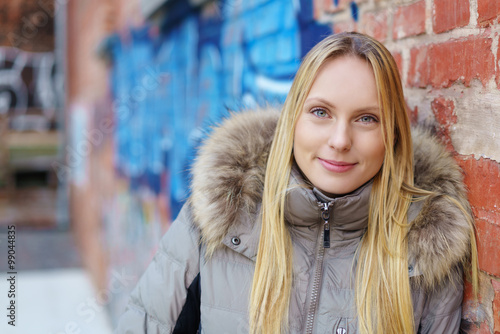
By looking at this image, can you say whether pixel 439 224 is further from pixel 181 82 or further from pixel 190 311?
pixel 181 82

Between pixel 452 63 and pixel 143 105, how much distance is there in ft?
14.6

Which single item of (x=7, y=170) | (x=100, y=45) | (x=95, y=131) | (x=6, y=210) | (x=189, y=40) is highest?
(x=100, y=45)

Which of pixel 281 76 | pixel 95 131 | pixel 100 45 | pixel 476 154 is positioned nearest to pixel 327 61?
pixel 476 154

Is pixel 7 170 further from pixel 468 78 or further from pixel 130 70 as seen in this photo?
pixel 468 78

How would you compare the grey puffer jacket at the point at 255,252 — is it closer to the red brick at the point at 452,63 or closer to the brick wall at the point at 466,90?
the brick wall at the point at 466,90

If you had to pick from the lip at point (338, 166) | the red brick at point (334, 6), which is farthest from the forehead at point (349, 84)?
the red brick at point (334, 6)

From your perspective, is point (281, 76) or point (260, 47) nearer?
point (281, 76)

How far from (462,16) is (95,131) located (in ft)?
23.2

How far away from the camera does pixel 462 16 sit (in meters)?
1.51

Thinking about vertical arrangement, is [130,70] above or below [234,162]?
above

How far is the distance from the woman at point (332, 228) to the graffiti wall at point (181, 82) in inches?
15.2

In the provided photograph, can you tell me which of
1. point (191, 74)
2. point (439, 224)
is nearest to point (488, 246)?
point (439, 224)

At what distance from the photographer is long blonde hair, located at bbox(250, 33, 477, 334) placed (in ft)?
5.06

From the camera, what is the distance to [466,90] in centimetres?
152
